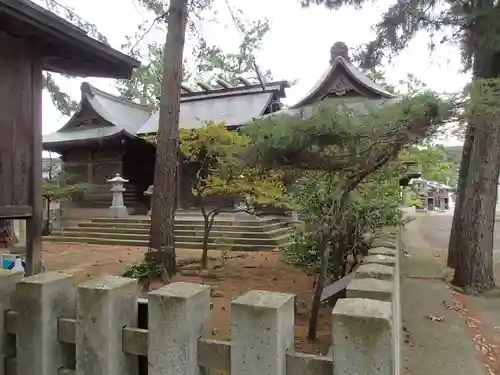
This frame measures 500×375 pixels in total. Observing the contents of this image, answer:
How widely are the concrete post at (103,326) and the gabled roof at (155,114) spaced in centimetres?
1426

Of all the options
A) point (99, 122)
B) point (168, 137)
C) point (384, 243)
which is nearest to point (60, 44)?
point (168, 137)

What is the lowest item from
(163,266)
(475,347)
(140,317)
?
(475,347)

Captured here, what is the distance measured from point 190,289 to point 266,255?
8.06m

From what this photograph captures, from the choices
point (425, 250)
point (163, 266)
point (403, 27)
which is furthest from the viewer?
point (425, 250)

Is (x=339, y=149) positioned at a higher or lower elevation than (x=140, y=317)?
higher

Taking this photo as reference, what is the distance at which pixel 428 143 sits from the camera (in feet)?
10.2

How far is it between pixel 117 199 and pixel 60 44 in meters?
11.9

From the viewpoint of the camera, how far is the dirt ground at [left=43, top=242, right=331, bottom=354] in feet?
13.8

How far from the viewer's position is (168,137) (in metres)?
6.58

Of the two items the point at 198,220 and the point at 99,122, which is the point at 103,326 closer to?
the point at 198,220

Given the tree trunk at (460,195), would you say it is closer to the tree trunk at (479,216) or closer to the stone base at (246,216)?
the tree trunk at (479,216)

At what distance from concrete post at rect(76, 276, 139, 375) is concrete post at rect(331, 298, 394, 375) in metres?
1.07

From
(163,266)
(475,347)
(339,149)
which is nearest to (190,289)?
(339,149)

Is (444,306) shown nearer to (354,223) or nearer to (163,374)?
(354,223)
